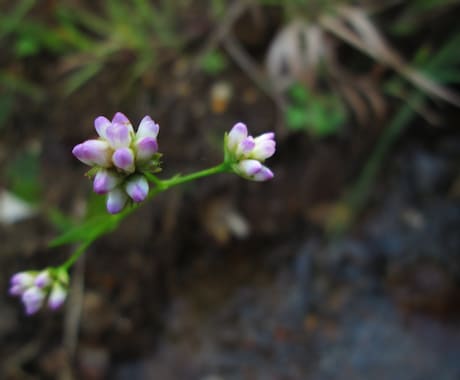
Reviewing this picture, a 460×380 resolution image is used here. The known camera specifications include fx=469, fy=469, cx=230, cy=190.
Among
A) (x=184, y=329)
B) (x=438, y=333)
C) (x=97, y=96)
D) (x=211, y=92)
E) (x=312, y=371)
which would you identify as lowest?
(x=438, y=333)

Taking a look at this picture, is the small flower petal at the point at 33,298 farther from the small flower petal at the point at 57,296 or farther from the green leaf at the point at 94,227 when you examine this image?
the green leaf at the point at 94,227

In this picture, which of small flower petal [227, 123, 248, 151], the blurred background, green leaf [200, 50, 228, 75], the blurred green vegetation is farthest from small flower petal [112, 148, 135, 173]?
green leaf [200, 50, 228, 75]

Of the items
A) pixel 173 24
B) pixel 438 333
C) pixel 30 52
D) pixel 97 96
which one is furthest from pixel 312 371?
pixel 30 52

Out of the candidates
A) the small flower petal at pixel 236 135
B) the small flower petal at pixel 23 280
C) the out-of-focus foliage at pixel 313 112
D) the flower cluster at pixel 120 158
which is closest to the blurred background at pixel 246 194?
the out-of-focus foliage at pixel 313 112

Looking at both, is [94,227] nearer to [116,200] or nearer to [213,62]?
[116,200]

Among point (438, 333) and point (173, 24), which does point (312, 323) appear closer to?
point (438, 333)
